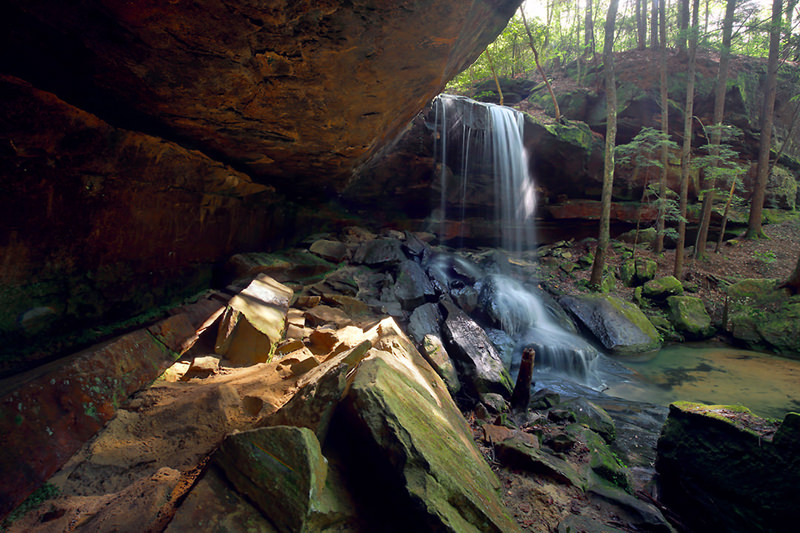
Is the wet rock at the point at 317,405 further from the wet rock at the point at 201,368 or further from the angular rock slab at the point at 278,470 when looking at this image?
the wet rock at the point at 201,368

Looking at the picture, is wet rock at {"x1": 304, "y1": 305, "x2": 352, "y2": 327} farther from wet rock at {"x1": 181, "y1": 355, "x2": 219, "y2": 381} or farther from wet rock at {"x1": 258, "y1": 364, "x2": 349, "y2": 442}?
wet rock at {"x1": 258, "y1": 364, "x2": 349, "y2": 442}

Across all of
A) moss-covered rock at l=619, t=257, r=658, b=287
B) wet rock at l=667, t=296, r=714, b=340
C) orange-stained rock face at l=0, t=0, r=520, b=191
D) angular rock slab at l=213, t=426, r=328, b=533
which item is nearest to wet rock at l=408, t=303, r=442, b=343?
orange-stained rock face at l=0, t=0, r=520, b=191

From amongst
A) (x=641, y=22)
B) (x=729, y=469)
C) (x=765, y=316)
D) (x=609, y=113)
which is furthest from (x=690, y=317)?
(x=641, y=22)

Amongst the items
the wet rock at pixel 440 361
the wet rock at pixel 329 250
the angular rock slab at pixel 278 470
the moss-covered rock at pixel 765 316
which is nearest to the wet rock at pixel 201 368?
the angular rock slab at pixel 278 470

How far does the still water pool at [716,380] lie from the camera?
656 cm

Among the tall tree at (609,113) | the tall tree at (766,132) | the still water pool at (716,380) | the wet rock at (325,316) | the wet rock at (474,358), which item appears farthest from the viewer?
the tall tree at (766,132)

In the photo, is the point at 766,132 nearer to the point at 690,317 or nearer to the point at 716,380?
the point at 690,317

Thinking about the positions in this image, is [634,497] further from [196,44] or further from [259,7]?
[196,44]

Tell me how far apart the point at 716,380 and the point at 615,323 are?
2.29 metres

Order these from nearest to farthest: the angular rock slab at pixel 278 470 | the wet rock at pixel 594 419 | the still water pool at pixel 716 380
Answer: the angular rock slab at pixel 278 470
the wet rock at pixel 594 419
the still water pool at pixel 716 380

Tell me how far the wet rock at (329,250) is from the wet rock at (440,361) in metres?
3.83

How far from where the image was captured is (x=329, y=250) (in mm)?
9117

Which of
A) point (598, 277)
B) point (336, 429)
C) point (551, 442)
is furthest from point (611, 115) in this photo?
point (336, 429)

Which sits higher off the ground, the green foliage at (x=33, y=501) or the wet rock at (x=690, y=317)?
the green foliage at (x=33, y=501)
